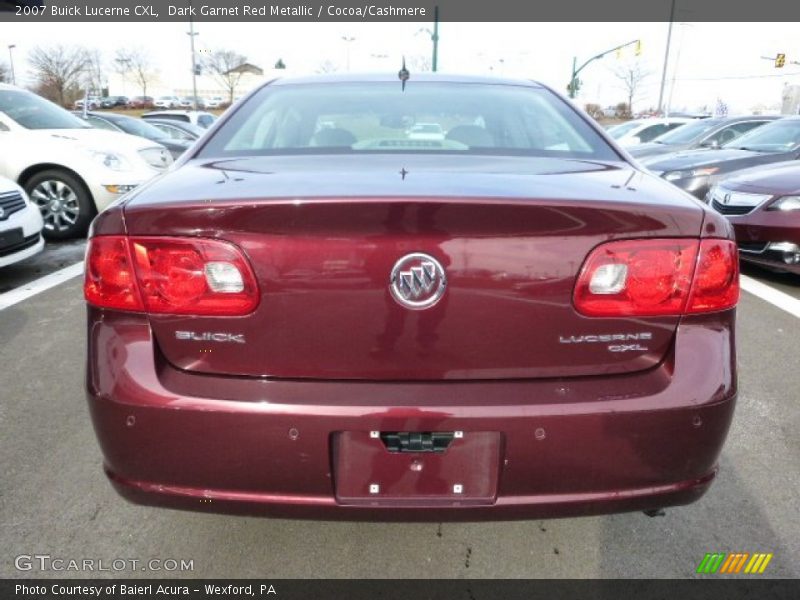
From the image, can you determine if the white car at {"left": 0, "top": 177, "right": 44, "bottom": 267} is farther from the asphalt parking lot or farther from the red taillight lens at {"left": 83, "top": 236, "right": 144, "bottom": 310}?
the red taillight lens at {"left": 83, "top": 236, "right": 144, "bottom": 310}

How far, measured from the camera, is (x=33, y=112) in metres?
7.48

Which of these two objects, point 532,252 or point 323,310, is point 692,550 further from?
point 323,310

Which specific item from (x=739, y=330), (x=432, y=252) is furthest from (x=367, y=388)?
(x=739, y=330)

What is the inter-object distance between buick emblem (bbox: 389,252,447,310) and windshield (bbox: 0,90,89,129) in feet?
24.1

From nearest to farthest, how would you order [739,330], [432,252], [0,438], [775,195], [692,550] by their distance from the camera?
1. [432,252]
2. [692,550]
3. [0,438]
4. [739,330]
5. [775,195]

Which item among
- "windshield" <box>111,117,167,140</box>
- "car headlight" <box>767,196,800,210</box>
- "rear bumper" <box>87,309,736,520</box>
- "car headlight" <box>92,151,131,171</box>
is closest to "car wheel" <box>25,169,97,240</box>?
"car headlight" <box>92,151,131,171</box>

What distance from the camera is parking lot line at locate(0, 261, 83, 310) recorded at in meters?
4.74

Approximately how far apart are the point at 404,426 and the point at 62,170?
22.4ft

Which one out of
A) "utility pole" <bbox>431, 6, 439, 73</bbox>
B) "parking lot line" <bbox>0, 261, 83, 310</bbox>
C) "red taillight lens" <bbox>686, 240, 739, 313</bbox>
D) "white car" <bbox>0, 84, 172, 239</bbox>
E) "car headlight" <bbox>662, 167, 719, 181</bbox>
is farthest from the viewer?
"utility pole" <bbox>431, 6, 439, 73</bbox>

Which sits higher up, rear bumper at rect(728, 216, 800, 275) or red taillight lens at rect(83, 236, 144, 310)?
red taillight lens at rect(83, 236, 144, 310)

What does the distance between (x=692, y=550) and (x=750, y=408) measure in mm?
1291

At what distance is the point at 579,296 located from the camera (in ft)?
4.93

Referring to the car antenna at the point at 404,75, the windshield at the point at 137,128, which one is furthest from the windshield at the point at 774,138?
the windshield at the point at 137,128

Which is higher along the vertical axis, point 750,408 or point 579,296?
point 579,296
